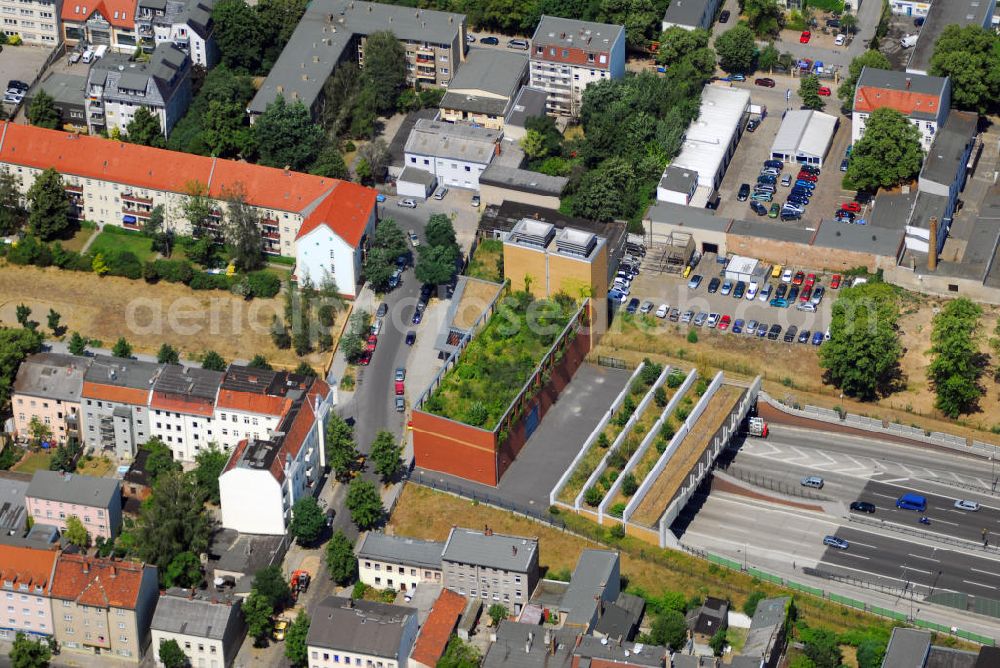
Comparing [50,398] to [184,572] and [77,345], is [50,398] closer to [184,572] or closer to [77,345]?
[77,345]

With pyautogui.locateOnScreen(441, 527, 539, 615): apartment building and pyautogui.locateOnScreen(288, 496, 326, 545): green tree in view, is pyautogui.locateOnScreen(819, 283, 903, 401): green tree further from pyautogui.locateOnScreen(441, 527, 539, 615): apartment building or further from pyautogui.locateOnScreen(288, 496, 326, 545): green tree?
pyautogui.locateOnScreen(288, 496, 326, 545): green tree

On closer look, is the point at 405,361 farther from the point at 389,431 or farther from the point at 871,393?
the point at 871,393

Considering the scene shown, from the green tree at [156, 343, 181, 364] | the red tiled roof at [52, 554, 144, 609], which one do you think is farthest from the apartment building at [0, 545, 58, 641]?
the green tree at [156, 343, 181, 364]

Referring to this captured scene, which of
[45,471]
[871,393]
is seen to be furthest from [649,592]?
[45,471]

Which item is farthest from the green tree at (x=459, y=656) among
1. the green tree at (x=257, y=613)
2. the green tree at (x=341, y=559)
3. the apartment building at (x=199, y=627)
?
the apartment building at (x=199, y=627)

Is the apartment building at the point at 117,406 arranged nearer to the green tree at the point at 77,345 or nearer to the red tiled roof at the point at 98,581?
the green tree at the point at 77,345

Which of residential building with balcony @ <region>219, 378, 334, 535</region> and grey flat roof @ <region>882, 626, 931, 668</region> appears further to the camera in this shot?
residential building with balcony @ <region>219, 378, 334, 535</region>
